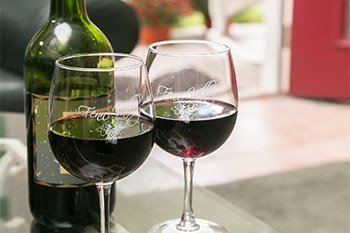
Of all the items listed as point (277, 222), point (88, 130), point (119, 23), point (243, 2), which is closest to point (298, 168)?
point (277, 222)

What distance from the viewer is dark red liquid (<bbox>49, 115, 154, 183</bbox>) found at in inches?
29.1

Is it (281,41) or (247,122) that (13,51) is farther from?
(281,41)

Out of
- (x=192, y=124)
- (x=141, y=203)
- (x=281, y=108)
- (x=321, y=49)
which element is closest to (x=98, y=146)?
(x=192, y=124)

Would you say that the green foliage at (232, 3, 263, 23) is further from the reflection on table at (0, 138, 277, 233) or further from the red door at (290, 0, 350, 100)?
the reflection on table at (0, 138, 277, 233)

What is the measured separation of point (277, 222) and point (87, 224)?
3.97 feet

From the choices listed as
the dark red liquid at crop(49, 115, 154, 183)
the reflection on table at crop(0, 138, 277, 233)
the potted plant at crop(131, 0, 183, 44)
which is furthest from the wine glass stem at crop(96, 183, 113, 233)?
the potted plant at crop(131, 0, 183, 44)

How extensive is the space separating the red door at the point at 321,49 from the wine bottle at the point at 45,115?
8.46 feet

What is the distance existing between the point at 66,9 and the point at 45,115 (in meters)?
0.14

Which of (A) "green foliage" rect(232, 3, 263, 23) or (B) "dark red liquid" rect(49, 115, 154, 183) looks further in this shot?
(A) "green foliage" rect(232, 3, 263, 23)

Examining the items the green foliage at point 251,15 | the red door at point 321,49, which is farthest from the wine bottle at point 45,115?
the green foliage at point 251,15

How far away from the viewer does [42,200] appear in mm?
949

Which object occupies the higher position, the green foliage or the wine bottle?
the wine bottle

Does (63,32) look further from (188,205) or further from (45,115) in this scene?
(188,205)

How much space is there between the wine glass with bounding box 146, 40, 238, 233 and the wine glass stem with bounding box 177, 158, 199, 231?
38 millimetres
